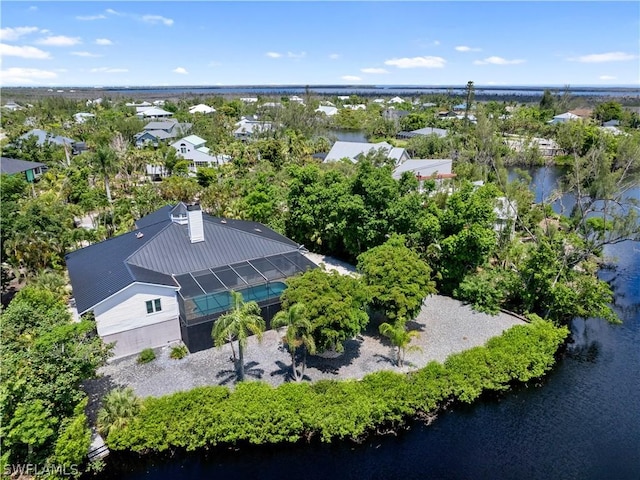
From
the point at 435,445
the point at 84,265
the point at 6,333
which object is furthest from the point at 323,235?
the point at 6,333

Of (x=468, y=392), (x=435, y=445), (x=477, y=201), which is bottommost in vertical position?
(x=435, y=445)

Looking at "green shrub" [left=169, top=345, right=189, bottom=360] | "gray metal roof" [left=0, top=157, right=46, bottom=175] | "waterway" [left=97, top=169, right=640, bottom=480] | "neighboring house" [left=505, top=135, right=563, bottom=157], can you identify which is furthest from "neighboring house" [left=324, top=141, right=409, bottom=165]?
"green shrub" [left=169, top=345, right=189, bottom=360]

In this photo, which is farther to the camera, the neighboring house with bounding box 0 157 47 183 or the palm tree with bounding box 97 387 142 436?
the neighboring house with bounding box 0 157 47 183

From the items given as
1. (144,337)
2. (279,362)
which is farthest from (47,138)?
(279,362)

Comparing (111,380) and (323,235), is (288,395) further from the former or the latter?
(323,235)

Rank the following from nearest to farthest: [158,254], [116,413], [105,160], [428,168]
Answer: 1. [116,413]
2. [158,254]
3. [105,160]
4. [428,168]

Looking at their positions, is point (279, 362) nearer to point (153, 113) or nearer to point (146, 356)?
point (146, 356)

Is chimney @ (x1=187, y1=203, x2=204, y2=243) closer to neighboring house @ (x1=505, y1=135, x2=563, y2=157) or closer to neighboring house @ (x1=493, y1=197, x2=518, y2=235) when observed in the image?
neighboring house @ (x1=493, y1=197, x2=518, y2=235)
